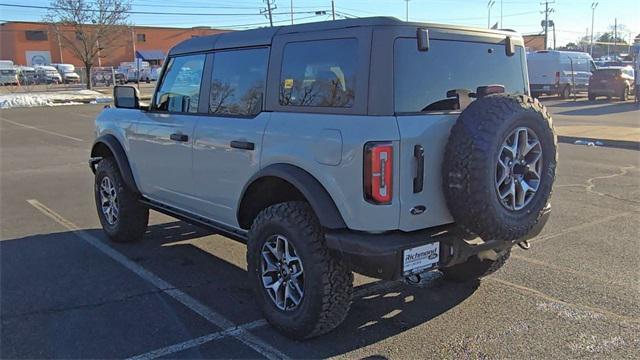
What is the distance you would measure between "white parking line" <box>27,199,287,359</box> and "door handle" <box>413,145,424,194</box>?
1297 mm

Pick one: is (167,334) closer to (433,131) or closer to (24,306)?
(24,306)

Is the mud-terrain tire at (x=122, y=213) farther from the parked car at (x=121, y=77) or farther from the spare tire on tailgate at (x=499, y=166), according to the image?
the parked car at (x=121, y=77)

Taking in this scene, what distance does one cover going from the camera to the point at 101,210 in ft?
19.9

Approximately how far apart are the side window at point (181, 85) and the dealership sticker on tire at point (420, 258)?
2.33 m

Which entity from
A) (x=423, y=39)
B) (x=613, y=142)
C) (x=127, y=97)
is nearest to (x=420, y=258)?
(x=423, y=39)

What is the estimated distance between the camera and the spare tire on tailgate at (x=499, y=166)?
3.20 m

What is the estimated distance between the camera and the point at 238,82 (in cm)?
430

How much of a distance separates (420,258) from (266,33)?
1.97m

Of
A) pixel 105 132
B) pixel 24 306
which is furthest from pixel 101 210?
pixel 24 306

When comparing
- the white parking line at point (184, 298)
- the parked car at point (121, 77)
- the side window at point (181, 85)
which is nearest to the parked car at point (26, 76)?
the parked car at point (121, 77)

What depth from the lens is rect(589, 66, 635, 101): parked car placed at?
26.9 m

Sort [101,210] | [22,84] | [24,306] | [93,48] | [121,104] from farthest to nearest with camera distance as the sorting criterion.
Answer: [22,84], [93,48], [101,210], [121,104], [24,306]

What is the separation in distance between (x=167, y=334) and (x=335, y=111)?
1813 mm

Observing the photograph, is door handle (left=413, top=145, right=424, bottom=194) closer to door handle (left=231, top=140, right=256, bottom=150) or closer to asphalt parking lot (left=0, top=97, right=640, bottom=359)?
asphalt parking lot (left=0, top=97, right=640, bottom=359)
